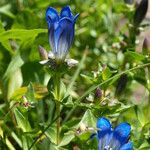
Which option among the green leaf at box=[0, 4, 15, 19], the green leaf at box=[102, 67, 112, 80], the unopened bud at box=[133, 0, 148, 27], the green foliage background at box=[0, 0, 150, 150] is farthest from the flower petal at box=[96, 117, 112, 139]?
the green leaf at box=[0, 4, 15, 19]

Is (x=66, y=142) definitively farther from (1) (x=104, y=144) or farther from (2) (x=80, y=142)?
(1) (x=104, y=144)

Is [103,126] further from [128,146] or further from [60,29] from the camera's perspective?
[60,29]

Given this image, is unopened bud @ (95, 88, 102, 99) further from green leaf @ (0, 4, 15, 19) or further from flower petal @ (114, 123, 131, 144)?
green leaf @ (0, 4, 15, 19)

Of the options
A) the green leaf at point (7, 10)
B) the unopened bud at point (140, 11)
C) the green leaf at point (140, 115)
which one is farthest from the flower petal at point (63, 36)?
the green leaf at point (7, 10)

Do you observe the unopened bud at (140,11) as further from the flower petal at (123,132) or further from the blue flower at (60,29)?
the flower petal at (123,132)

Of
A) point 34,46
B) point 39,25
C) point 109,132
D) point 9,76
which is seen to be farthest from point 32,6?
point 109,132
